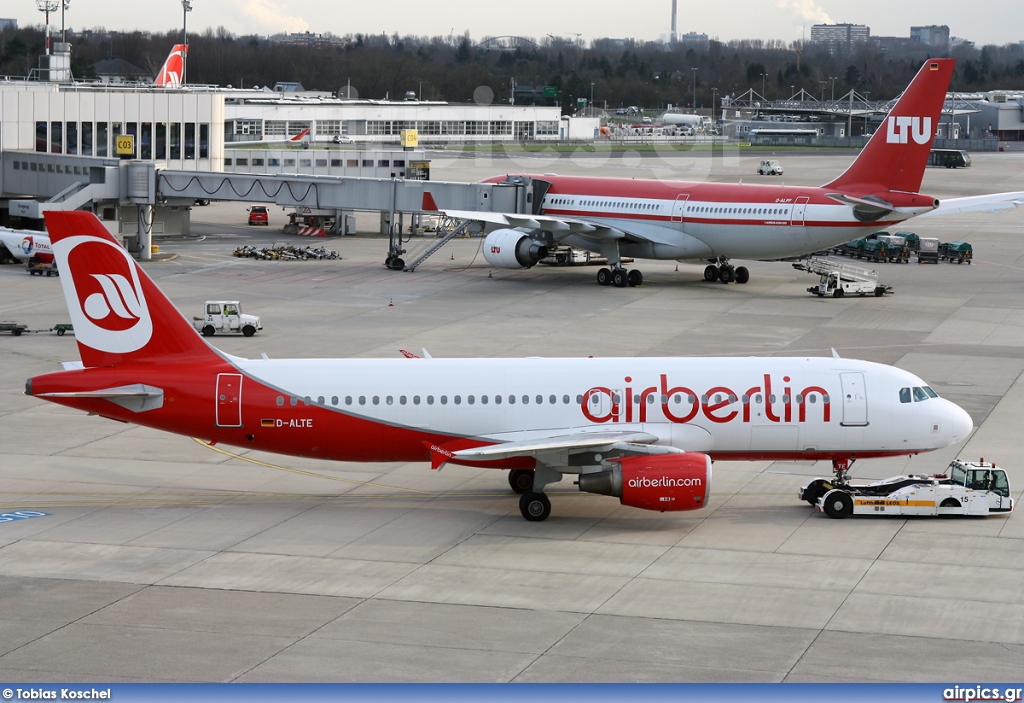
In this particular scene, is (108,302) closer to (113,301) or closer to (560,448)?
(113,301)

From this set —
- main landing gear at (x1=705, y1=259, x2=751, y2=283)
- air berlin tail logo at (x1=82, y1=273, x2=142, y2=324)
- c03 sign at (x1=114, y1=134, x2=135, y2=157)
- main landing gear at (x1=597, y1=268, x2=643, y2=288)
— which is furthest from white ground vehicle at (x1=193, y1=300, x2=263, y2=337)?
c03 sign at (x1=114, y1=134, x2=135, y2=157)

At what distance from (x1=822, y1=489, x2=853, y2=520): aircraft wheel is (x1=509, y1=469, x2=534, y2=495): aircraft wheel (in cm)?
781

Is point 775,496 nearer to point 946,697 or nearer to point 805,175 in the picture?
point 946,697

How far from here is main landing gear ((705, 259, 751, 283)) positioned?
244 feet

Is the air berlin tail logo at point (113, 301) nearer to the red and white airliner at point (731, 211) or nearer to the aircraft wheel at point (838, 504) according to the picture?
the aircraft wheel at point (838, 504)

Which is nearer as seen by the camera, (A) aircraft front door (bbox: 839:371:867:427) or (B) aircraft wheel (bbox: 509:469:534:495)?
(A) aircraft front door (bbox: 839:371:867:427)

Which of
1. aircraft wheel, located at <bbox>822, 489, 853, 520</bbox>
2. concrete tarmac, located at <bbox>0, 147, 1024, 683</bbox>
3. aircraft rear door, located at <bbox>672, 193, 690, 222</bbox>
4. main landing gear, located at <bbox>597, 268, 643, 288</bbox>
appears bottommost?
concrete tarmac, located at <bbox>0, 147, 1024, 683</bbox>

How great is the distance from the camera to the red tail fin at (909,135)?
67.1m

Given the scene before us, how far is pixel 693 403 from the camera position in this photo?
3275cm

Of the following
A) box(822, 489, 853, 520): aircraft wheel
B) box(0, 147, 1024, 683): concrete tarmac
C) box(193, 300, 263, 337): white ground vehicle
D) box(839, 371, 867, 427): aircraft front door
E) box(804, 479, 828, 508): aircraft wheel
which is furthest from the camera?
box(193, 300, 263, 337): white ground vehicle

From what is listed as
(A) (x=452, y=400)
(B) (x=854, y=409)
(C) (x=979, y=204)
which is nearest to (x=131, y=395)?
(A) (x=452, y=400)

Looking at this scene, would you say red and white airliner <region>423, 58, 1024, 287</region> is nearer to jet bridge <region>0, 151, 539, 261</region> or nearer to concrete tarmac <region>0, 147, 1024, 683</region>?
jet bridge <region>0, 151, 539, 261</region>

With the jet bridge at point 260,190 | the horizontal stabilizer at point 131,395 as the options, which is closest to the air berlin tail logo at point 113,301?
the horizontal stabilizer at point 131,395

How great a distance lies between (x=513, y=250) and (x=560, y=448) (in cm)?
4457
